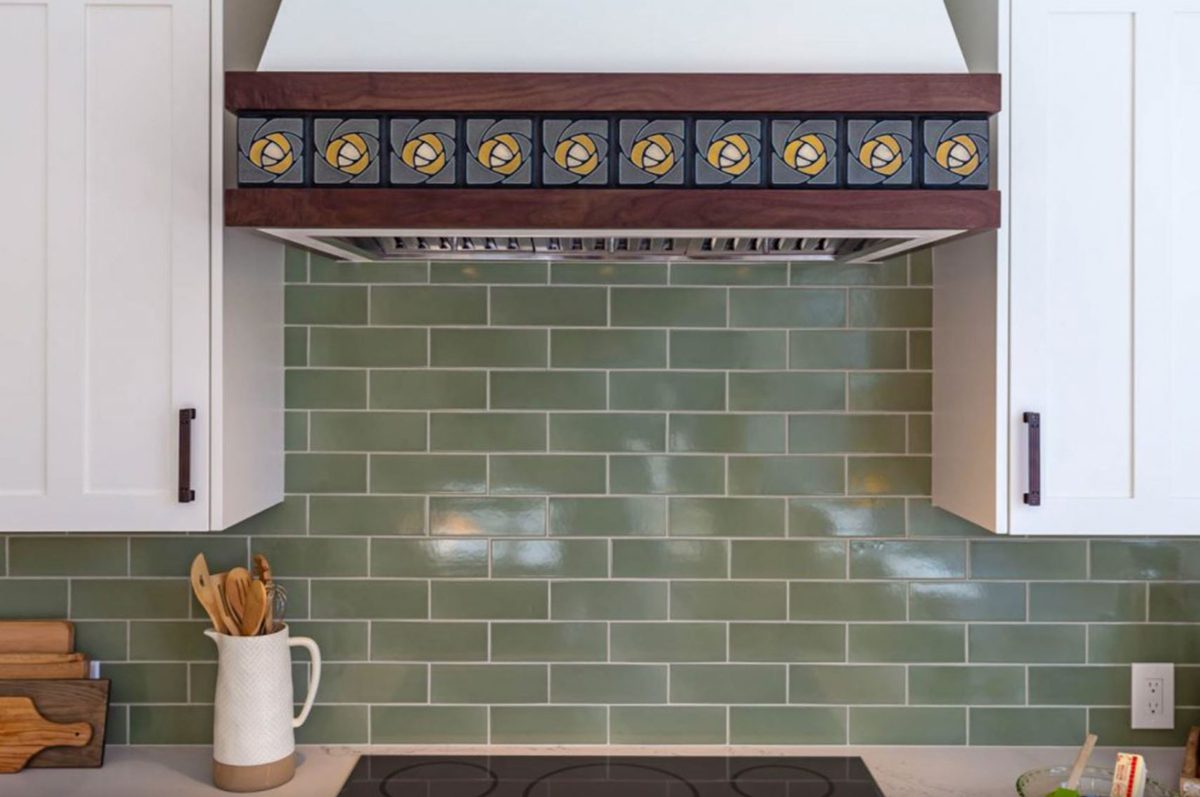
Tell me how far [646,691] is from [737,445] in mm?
499

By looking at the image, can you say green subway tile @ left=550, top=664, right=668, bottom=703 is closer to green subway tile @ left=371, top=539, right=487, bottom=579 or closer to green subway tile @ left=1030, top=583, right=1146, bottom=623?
green subway tile @ left=371, top=539, right=487, bottom=579

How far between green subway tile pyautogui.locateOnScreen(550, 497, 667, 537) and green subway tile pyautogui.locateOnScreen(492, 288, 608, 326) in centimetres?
34

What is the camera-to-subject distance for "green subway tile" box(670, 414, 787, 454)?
1.97m

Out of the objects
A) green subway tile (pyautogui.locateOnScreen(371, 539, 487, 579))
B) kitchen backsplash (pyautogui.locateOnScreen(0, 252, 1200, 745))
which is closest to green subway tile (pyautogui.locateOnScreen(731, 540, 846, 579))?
kitchen backsplash (pyautogui.locateOnScreen(0, 252, 1200, 745))

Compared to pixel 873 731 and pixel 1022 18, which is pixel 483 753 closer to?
pixel 873 731

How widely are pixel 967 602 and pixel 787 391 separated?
0.53 metres

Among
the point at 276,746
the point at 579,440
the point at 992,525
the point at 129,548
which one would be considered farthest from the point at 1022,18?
the point at 129,548

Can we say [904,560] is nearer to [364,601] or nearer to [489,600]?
[489,600]

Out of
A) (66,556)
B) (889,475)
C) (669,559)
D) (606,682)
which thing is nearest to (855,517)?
(889,475)

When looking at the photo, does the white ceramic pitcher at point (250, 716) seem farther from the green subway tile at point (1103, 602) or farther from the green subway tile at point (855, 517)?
the green subway tile at point (1103, 602)

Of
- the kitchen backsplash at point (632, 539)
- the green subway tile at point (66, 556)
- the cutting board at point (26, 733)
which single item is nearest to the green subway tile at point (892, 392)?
the kitchen backsplash at point (632, 539)

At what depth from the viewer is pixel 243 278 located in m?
1.70

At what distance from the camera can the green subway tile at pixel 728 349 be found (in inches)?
77.4

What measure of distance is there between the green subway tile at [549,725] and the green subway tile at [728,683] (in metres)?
0.16
